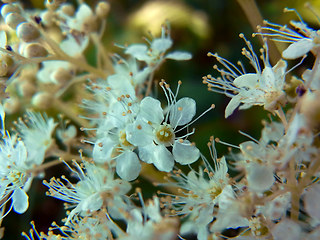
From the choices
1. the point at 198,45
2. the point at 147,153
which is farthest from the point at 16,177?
the point at 198,45

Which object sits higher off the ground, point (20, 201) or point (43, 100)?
point (43, 100)

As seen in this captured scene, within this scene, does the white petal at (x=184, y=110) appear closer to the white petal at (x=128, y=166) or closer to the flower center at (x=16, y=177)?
the white petal at (x=128, y=166)

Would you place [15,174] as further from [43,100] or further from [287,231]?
[287,231]

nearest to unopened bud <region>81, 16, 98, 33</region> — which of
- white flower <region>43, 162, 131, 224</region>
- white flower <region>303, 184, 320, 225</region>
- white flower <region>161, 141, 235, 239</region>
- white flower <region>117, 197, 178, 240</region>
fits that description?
white flower <region>43, 162, 131, 224</region>

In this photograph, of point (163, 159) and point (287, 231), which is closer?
point (287, 231)

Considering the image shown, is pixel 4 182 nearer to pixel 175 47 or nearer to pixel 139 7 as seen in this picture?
pixel 175 47

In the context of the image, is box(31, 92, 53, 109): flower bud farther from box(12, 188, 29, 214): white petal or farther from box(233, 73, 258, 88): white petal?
box(233, 73, 258, 88): white petal

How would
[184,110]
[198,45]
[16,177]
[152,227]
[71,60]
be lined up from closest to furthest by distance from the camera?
[152,227] → [184,110] → [16,177] → [71,60] → [198,45]
